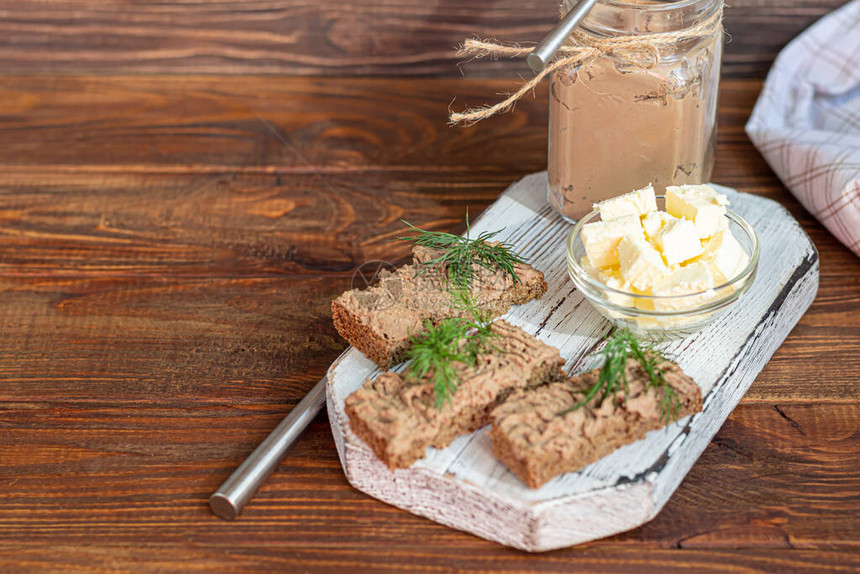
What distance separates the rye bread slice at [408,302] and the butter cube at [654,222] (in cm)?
16

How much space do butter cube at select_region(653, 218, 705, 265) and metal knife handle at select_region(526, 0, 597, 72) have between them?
0.81 ft

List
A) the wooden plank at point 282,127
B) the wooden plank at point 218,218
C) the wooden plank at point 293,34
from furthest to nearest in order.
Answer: the wooden plank at point 293,34 < the wooden plank at point 282,127 < the wooden plank at point 218,218

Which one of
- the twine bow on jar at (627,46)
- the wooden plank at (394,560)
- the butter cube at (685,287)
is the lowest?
the wooden plank at (394,560)

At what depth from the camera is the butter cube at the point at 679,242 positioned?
1100mm

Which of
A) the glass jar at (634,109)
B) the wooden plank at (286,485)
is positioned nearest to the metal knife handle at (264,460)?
the wooden plank at (286,485)

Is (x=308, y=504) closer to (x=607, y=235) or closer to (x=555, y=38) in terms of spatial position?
(x=607, y=235)

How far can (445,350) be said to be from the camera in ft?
3.48

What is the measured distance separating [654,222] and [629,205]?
43 millimetres

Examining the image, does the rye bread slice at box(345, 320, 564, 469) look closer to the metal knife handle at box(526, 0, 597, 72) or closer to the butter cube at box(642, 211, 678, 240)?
the butter cube at box(642, 211, 678, 240)

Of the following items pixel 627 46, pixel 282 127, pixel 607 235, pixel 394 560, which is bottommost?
pixel 394 560

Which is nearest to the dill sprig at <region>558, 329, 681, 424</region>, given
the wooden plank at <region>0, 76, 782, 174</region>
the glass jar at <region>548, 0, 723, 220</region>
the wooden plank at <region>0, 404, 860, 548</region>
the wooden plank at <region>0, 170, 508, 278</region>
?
the wooden plank at <region>0, 404, 860, 548</region>

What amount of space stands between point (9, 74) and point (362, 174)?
2.64 feet

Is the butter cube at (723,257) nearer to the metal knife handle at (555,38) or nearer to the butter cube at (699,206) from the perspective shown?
the butter cube at (699,206)

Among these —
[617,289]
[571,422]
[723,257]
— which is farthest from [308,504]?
[723,257]
